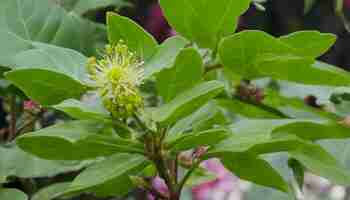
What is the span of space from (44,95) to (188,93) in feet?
0.42

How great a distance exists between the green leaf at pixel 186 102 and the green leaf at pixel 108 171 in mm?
56

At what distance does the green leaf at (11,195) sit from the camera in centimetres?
80

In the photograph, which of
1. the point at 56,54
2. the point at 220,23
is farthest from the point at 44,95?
the point at 220,23

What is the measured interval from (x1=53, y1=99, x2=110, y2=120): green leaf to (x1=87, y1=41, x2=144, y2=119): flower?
0.01m

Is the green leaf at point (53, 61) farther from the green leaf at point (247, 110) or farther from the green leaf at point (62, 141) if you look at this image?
the green leaf at point (247, 110)

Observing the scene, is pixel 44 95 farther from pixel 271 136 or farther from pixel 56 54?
pixel 271 136

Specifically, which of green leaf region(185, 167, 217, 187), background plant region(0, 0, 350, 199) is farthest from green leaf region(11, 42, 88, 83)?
green leaf region(185, 167, 217, 187)

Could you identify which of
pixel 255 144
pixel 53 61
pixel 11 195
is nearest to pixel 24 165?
pixel 11 195

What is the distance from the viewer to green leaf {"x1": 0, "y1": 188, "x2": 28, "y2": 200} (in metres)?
0.80

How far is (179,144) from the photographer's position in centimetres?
71

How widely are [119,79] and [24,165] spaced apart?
20cm

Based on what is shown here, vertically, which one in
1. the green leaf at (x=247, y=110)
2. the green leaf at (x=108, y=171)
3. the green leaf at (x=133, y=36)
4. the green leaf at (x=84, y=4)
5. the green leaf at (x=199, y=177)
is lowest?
the green leaf at (x=199, y=177)

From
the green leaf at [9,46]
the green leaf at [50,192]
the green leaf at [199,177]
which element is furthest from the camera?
the green leaf at [199,177]

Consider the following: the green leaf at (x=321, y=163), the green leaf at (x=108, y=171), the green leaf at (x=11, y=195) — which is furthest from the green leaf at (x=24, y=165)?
the green leaf at (x=321, y=163)
